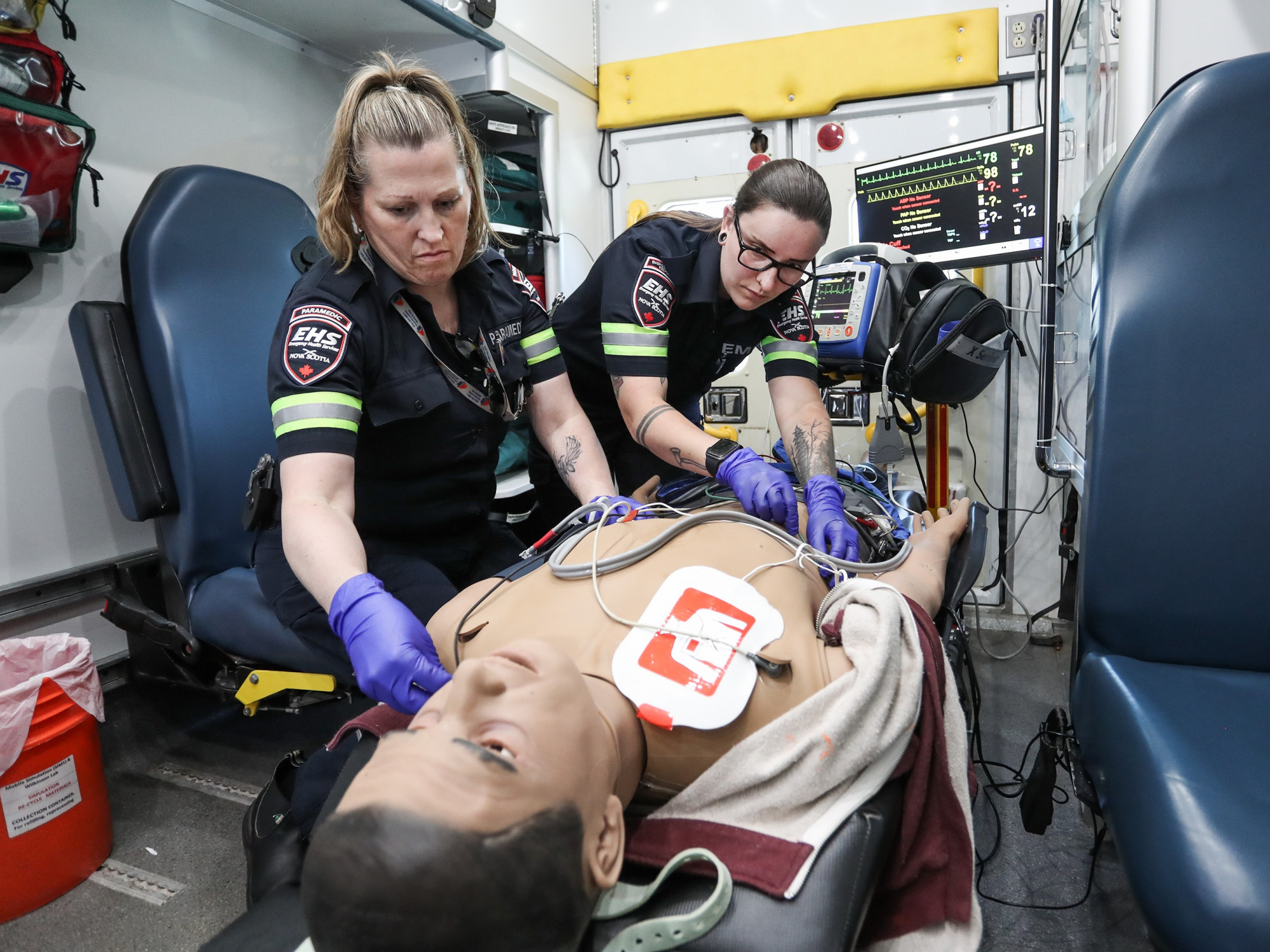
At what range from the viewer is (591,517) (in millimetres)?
1235

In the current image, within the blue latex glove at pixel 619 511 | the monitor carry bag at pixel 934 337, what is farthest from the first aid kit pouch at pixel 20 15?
the monitor carry bag at pixel 934 337

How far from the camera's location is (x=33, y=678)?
1343 millimetres

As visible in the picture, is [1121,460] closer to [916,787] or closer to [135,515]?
[916,787]

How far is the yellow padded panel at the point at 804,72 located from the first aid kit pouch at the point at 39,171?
2.21 m

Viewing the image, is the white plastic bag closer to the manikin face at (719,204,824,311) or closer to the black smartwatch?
the black smartwatch

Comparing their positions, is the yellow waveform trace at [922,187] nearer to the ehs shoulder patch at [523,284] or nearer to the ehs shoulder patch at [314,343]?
the ehs shoulder patch at [523,284]

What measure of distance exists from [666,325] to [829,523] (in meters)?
0.56

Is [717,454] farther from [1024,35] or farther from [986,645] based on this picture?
[1024,35]

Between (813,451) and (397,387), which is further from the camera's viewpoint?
(813,451)

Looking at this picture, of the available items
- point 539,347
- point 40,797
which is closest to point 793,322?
point 539,347

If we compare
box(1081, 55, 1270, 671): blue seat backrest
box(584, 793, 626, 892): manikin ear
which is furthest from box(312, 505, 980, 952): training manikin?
box(1081, 55, 1270, 671): blue seat backrest

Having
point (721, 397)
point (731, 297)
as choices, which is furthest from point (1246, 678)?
point (721, 397)

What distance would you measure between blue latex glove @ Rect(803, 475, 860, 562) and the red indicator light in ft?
7.18

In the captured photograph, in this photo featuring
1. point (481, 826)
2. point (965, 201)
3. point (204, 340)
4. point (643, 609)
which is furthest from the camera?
point (965, 201)
